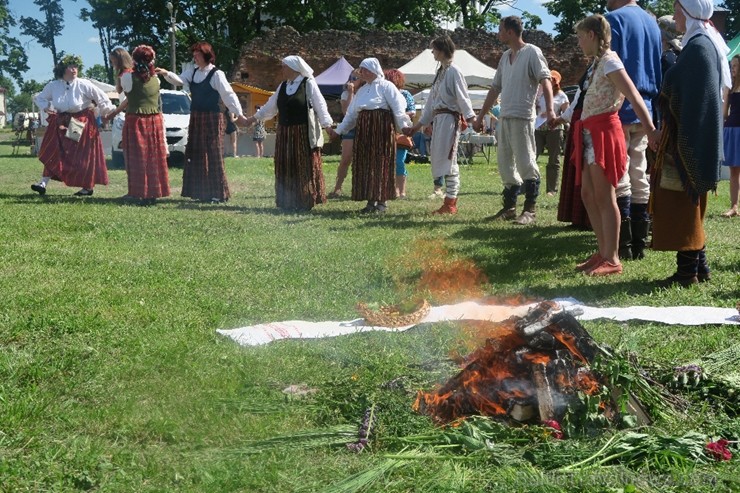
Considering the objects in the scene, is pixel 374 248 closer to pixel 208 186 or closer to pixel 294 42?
pixel 208 186

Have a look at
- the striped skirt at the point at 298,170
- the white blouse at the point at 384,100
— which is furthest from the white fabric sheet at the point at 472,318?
the striped skirt at the point at 298,170

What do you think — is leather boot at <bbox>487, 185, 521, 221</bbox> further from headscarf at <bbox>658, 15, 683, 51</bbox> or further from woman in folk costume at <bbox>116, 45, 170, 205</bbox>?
woman in folk costume at <bbox>116, 45, 170, 205</bbox>

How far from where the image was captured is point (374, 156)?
395 inches

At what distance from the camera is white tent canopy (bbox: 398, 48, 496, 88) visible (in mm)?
24031

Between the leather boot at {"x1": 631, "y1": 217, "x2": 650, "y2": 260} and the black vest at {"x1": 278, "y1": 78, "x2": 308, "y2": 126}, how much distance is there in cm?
461

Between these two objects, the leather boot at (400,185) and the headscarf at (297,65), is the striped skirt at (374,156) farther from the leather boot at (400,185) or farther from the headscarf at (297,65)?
the leather boot at (400,185)

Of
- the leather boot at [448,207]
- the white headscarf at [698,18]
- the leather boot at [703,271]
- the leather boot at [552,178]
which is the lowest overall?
the leather boot at [703,271]

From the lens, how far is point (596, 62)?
6215mm

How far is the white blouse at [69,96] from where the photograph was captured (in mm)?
11234

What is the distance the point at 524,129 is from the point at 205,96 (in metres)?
4.22

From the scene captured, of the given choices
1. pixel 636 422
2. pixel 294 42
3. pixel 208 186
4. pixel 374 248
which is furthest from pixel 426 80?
pixel 636 422

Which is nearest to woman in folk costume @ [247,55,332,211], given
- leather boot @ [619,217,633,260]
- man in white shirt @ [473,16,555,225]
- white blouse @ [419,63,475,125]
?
white blouse @ [419,63,475,125]

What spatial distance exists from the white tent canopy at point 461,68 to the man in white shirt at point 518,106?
1525cm

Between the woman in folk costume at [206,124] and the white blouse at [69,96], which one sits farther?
the white blouse at [69,96]
